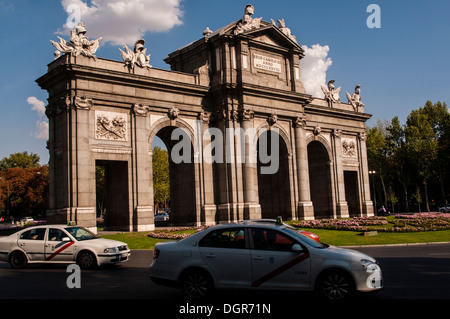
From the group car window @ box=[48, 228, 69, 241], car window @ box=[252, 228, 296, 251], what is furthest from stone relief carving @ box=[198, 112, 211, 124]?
car window @ box=[252, 228, 296, 251]

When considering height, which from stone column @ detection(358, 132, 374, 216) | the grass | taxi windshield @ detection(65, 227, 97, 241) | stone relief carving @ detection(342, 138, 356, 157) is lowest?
the grass

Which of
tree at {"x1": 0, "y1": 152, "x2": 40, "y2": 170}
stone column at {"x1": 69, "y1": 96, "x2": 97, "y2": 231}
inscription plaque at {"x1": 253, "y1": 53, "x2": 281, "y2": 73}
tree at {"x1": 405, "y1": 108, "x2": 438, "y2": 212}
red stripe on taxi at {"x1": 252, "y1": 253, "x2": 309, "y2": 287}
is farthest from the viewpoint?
tree at {"x1": 0, "y1": 152, "x2": 40, "y2": 170}

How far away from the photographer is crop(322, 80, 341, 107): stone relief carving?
4766 cm

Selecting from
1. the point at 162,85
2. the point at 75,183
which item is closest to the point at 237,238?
the point at 75,183

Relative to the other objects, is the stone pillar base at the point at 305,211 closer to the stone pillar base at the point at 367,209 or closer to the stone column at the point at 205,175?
the stone column at the point at 205,175

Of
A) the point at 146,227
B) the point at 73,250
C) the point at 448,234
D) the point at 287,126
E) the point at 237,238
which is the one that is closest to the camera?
the point at 237,238

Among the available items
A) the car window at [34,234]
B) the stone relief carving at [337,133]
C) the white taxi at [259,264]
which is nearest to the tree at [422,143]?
the stone relief carving at [337,133]

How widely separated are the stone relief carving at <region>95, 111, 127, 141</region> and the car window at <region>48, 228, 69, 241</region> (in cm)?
1562

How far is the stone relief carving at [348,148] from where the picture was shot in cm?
4878

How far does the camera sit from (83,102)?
100.0 feet

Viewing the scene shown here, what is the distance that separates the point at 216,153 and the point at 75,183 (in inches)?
467

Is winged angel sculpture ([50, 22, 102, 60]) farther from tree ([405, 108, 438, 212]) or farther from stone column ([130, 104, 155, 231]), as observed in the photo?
tree ([405, 108, 438, 212])

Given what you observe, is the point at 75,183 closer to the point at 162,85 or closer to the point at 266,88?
the point at 162,85

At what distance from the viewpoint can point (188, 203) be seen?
36.8m
